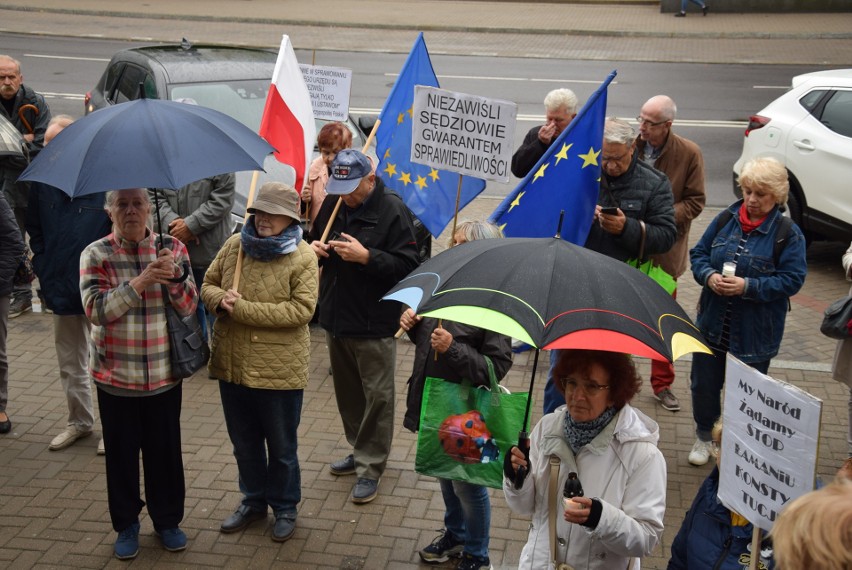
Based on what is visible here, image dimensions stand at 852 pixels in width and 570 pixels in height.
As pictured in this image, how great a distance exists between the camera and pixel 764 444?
3.41m

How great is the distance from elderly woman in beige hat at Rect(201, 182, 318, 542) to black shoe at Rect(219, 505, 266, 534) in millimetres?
196

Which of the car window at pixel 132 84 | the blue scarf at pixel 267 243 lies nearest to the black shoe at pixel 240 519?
the blue scarf at pixel 267 243

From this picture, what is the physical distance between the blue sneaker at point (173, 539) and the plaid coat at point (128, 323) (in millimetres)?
868

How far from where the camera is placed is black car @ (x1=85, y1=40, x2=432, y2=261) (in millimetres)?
8789

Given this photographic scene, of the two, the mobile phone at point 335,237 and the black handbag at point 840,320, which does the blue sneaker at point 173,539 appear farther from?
the black handbag at point 840,320

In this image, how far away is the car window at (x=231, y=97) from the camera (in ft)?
29.4

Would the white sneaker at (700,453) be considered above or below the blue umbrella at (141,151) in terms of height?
below

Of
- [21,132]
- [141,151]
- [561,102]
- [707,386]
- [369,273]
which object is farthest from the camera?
[21,132]

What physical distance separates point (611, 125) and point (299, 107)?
1993 mm

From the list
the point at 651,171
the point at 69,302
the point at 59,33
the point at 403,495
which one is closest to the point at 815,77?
the point at 651,171

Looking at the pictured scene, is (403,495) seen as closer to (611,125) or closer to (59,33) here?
(611,125)

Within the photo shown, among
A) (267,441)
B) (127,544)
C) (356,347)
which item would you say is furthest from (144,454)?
(356,347)

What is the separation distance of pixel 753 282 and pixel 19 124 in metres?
6.71

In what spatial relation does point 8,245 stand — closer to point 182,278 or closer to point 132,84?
point 182,278
